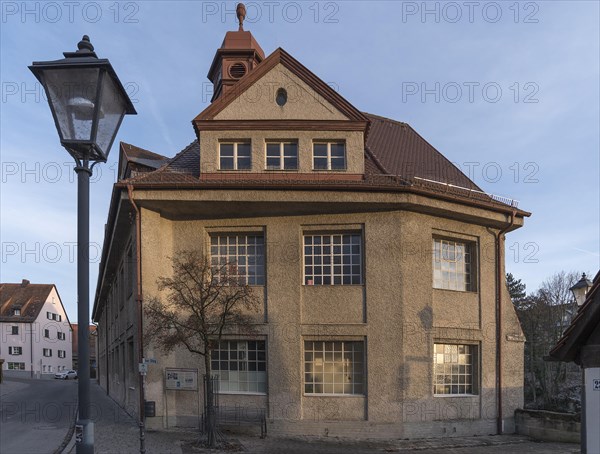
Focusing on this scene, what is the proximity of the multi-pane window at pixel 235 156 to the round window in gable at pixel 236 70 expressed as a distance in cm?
799

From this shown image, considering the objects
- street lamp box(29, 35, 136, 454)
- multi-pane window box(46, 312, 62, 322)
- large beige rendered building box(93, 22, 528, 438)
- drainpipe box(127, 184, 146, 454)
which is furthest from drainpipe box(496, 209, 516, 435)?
multi-pane window box(46, 312, 62, 322)

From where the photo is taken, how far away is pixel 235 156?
1925 centimetres

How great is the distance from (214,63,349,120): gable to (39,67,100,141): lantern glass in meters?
14.5

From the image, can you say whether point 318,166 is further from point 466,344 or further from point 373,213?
point 466,344

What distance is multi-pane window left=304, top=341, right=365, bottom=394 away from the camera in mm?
18531

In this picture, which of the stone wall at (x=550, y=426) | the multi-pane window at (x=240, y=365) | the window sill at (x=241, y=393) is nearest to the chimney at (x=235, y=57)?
the multi-pane window at (x=240, y=365)

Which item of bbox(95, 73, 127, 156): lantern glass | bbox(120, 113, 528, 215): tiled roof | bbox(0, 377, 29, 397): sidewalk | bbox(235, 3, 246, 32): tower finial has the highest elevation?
bbox(235, 3, 246, 32): tower finial

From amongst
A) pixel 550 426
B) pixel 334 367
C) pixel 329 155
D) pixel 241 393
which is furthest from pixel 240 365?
pixel 550 426

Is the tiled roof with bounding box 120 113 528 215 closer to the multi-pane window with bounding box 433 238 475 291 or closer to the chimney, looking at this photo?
the multi-pane window with bounding box 433 238 475 291

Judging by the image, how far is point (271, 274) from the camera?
61.5 ft

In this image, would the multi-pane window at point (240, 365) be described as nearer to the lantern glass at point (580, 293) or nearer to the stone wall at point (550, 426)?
the stone wall at point (550, 426)

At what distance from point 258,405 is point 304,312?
304 centimetres

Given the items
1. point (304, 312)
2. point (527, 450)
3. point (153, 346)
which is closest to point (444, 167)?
point (304, 312)

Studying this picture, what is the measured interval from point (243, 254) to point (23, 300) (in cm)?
6602
